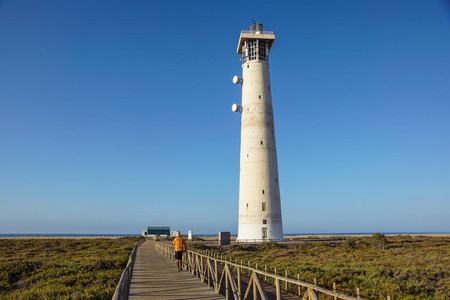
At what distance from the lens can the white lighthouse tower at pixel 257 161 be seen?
42.1 meters

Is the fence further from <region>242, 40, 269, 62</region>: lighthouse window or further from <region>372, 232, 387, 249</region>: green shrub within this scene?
<region>242, 40, 269, 62</region>: lighthouse window

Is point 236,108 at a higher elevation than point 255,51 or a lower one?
lower

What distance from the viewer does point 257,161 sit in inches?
1686

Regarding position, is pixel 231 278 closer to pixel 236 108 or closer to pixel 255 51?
pixel 236 108

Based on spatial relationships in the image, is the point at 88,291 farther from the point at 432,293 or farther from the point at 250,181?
the point at 250,181

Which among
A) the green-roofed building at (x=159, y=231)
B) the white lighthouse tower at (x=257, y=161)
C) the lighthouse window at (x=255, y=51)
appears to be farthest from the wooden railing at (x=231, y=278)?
the green-roofed building at (x=159, y=231)

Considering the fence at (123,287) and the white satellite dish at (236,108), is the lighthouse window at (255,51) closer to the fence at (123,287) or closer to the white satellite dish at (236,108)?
the white satellite dish at (236,108)

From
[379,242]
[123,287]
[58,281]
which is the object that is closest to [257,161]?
[379,242]

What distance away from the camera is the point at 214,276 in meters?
14.0

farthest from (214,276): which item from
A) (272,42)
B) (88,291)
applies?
(272,42)

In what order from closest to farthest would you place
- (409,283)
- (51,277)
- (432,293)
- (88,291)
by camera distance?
1. (88,291)
2. (432,293)
3. (409,283)
4. (51,277)

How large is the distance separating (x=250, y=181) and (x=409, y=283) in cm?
2764

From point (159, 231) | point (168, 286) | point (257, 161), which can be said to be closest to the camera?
point (168, 286)

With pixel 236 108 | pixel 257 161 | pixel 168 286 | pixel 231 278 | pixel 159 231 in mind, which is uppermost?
pixel 236 108
